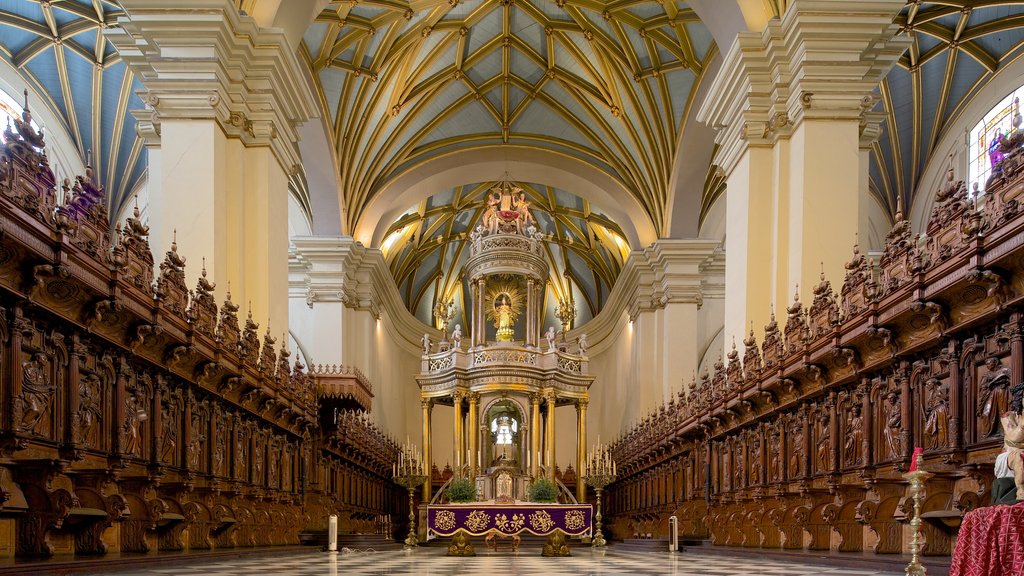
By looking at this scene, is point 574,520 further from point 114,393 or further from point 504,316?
point 504,316

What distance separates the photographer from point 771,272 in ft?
47.2

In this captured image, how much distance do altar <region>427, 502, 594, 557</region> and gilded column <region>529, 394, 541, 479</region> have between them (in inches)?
305

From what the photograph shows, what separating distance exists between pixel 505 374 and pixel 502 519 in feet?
29.3

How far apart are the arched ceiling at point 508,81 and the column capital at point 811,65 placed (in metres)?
6.78

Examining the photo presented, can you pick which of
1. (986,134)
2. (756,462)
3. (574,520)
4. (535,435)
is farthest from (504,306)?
(756,462)

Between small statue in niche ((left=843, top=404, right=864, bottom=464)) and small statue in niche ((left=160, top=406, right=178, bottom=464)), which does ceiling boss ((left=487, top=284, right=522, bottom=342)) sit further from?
small statue in niche ((left=843, top=404, right=864, bottom=464))

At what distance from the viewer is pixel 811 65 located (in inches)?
530

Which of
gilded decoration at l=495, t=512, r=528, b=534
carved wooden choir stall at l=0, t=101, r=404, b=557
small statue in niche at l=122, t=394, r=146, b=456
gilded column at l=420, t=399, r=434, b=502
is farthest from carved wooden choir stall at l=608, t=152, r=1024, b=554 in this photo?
gilded column at l=420, t=399, r=434, b=502

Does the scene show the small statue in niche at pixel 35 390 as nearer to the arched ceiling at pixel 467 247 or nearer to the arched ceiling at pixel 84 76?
the arched ceiling at pixel 84 76

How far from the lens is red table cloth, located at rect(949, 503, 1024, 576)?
5.46 meters

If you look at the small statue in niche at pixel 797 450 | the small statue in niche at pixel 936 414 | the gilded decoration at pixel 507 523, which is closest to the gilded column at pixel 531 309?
the gilded decoration at pixel 507 523

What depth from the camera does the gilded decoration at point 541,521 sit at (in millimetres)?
16906

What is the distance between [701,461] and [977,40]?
34.2 feet

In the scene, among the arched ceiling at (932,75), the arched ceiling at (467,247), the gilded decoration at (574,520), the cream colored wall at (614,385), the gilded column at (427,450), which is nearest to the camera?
the gilded decoration at (574,520)
